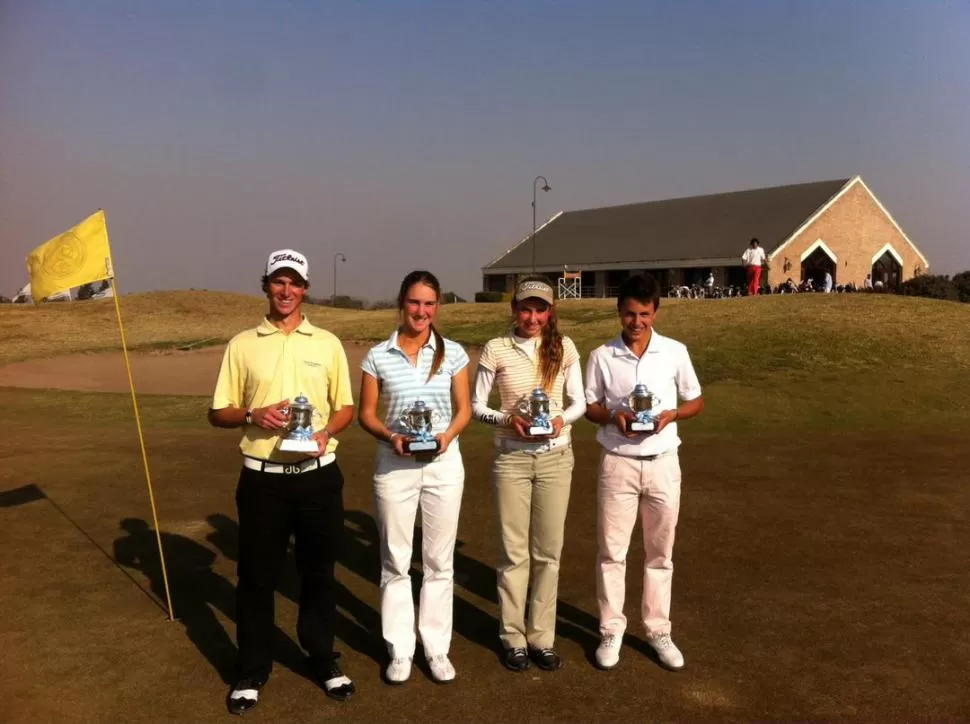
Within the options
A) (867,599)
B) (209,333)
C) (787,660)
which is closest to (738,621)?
(787,660)

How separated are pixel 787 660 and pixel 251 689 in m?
3.00

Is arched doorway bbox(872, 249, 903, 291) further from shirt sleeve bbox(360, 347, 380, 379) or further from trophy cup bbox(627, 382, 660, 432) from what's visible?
shirt sleeve bbox(360, 347, 380, 379)

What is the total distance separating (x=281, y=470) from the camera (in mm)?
4336

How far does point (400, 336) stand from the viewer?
454cm

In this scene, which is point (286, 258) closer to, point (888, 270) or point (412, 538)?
point (412, 538)

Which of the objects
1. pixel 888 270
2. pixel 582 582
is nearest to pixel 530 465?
pixel 582 582

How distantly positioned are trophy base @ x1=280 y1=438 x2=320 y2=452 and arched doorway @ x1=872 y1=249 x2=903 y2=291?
173 feet

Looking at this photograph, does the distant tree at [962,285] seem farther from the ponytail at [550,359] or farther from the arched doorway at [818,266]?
the ponytail at [550,359]

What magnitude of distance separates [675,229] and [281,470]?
49078 mm

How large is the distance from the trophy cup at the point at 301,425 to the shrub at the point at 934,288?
115 feet

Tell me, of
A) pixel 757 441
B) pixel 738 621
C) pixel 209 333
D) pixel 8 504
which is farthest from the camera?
pixel 209 333

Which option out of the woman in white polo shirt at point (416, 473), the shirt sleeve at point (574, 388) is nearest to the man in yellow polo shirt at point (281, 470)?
the woman in white polo shirt at point (416, 473)

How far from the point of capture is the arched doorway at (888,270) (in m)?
50.8

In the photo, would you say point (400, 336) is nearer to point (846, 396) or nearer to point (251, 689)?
point (251, 689)
